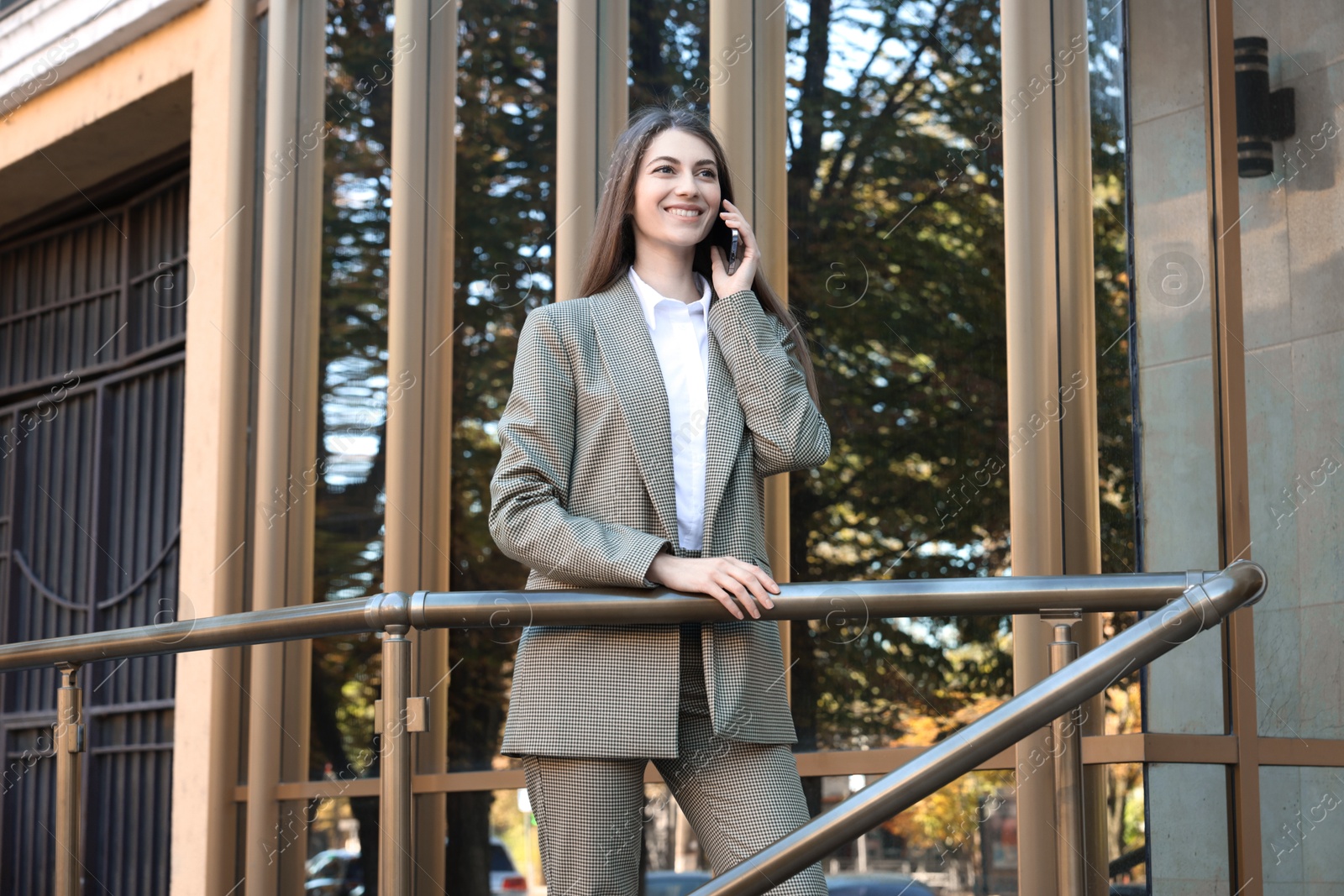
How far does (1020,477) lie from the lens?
3.93 meters

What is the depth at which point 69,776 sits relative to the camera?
312 centimetres

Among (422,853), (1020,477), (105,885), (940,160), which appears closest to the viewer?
(1020,477)

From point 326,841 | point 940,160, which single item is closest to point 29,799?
point 326,841

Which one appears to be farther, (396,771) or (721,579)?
(396,771)

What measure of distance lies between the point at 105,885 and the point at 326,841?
2.37 m

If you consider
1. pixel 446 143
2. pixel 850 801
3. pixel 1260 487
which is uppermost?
pixel 446 143

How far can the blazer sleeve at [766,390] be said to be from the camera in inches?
103

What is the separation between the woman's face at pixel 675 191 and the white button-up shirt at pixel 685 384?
0.33 ft

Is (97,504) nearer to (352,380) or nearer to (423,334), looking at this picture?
(352,380)

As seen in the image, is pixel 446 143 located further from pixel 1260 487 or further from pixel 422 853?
pixel 1260 487

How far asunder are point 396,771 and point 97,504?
631 cm

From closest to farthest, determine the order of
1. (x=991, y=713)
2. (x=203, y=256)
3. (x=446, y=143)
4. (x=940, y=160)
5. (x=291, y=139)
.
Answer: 1. (x=991, y=713)
2. (x=940, y=160)
3. (x=446, y=143)
4. (x=291, y=139)
5. (x=203, y=256)

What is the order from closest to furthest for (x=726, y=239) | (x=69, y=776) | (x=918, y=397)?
(x=726, y=239) < (x=69, y=776) < (x=918, y=397)

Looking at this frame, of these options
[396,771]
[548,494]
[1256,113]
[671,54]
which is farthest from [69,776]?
[1256,113]
